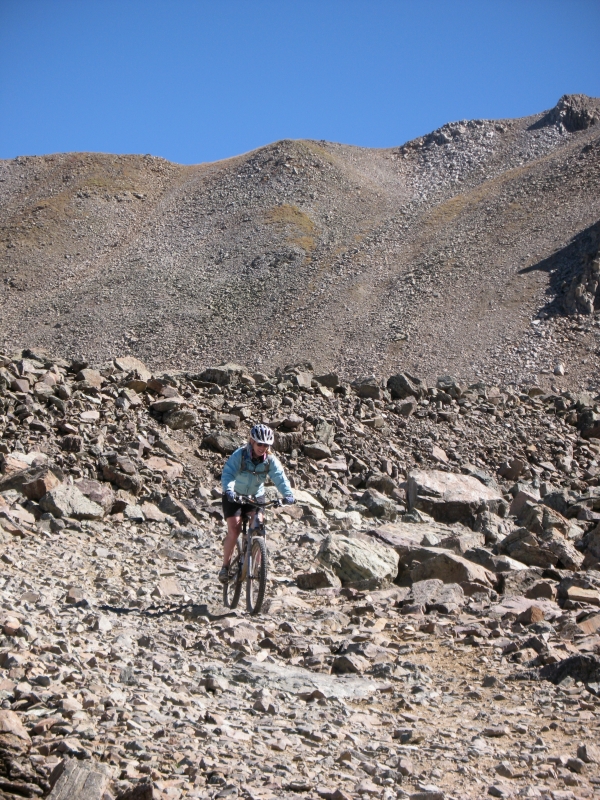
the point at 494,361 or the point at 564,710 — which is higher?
the point at 494,361

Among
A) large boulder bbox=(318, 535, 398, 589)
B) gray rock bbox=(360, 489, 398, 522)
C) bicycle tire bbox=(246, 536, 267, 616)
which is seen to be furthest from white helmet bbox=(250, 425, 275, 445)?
gray rock bbox=(360, 489, 398, 522)

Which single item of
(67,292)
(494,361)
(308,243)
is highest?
(308,243)

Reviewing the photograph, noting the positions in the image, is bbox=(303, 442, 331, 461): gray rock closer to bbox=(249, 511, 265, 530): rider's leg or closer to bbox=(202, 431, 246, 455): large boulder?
bbox=(202, 431, 246, 455): large boulder

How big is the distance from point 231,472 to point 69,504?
16.1 ft

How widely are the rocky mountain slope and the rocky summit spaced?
95.1ft

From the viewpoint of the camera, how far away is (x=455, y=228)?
6412 cm

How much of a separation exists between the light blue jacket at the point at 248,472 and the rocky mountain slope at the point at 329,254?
123ft

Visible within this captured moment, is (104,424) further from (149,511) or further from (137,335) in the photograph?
(137,335)

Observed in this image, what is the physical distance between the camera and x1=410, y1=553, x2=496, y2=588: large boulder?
10227 mm

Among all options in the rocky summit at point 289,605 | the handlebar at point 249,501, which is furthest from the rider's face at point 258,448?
the rocky summit at point 289,605

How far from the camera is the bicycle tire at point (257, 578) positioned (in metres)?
8.51

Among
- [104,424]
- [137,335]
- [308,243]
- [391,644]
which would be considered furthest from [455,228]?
[391,644]

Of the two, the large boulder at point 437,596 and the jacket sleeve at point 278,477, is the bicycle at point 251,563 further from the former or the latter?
the large boulder at point 437,596

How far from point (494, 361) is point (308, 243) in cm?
2488
